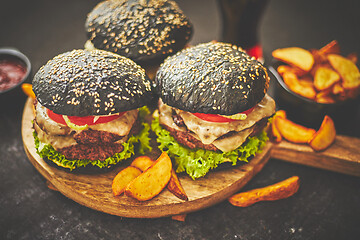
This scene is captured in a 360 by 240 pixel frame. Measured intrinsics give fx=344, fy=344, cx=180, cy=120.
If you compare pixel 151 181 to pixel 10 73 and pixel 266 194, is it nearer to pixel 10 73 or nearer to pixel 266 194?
pixel 266 194

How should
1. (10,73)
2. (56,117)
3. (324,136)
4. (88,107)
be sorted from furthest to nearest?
1. (10,73)
2. (324,136)
3. (56,117)
4. (88,107)

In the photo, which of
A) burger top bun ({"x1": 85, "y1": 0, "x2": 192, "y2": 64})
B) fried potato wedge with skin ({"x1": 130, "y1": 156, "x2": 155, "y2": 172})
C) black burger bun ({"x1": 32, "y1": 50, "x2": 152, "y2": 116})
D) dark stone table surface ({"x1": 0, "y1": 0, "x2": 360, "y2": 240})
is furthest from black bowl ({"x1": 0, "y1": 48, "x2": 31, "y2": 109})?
fried potato wedge with skin ({"x1": 130, "y1": 156, "x2": 155, "y2": 172})

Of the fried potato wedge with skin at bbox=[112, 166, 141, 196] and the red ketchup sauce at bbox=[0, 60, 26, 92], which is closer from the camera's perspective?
the fried potato wedge with skin at bbox=[112, 166, 141, 196]

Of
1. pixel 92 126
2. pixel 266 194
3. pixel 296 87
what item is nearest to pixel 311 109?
pixel 296 87

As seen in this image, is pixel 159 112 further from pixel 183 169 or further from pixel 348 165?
pixel 348 165

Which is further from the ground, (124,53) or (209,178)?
(124,53)

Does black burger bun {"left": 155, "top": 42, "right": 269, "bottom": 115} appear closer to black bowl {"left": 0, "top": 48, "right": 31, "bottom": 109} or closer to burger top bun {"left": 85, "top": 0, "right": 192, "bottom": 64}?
burger top bun {"left": 85, "top": 0, "right": 192, "bottom": 64}

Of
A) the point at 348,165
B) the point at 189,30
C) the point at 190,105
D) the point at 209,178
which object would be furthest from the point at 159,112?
the point at 348,165
